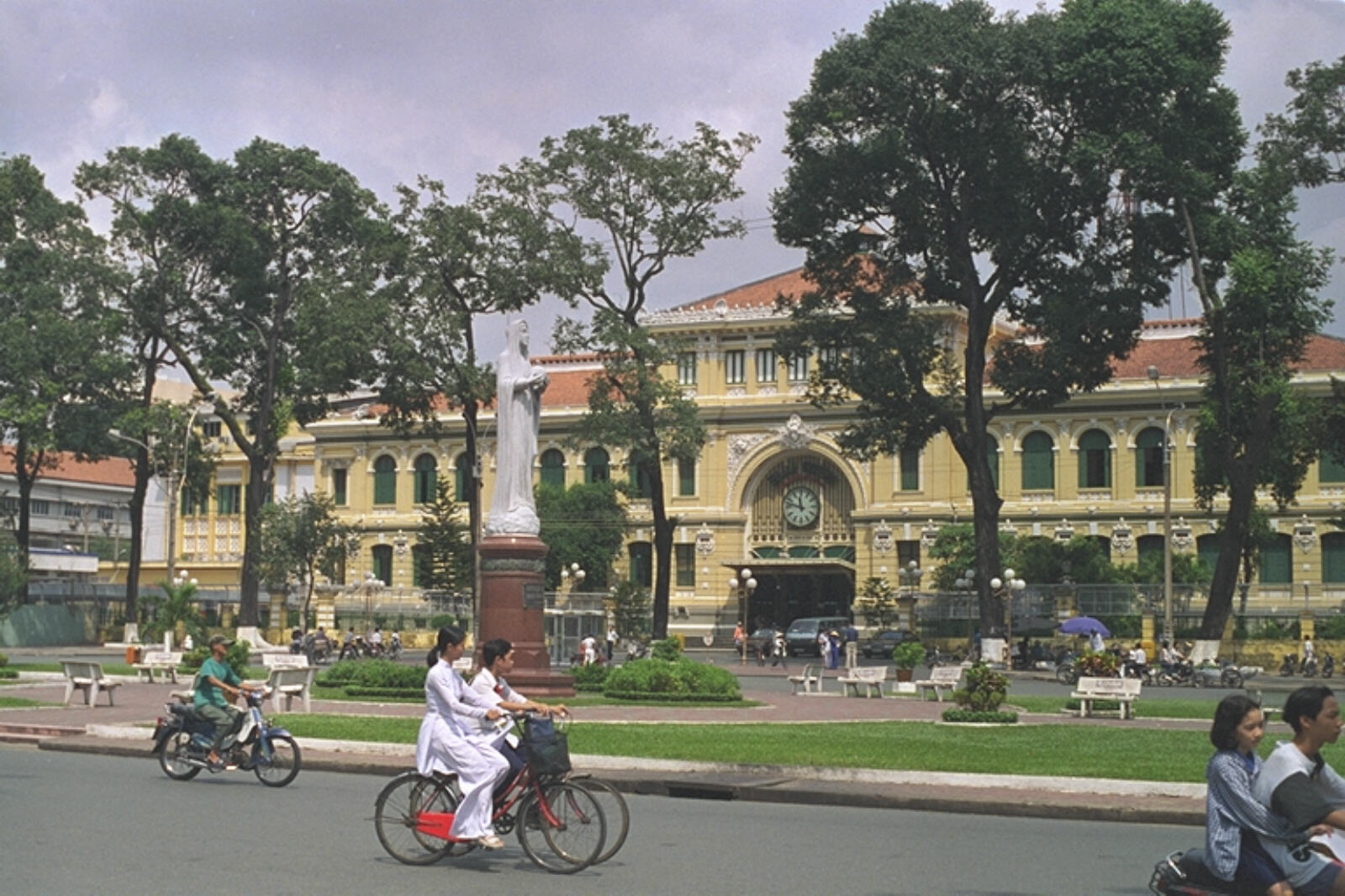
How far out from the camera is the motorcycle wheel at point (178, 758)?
663 inches

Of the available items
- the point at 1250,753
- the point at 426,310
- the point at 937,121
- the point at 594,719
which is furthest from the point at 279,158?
the point at 1250,753

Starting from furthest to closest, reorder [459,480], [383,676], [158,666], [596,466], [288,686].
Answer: [459,480] → [596,466] → [158,666] → [383,676] → [288,686]

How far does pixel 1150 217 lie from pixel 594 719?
22591 mm

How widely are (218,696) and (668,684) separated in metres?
13.4

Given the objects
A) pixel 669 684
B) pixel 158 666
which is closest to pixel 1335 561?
pixel 669 684

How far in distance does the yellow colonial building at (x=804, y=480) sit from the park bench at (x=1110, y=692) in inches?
1418

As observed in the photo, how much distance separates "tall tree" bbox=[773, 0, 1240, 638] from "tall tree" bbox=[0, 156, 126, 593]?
82.6 feet

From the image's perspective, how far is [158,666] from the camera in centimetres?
3584

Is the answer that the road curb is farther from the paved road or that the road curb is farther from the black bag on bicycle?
the black bag on bicycle

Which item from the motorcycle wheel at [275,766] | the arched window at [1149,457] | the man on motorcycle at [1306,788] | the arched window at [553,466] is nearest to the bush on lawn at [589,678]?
the motorcycle wheel at [275,766]

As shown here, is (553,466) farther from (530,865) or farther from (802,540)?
(530,865)

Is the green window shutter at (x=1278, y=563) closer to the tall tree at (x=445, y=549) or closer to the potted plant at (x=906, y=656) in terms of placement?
the tall tree at (x=445, y=549)

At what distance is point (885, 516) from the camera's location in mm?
68688

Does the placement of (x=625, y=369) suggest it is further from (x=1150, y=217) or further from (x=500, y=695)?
(x=500, y=695)
